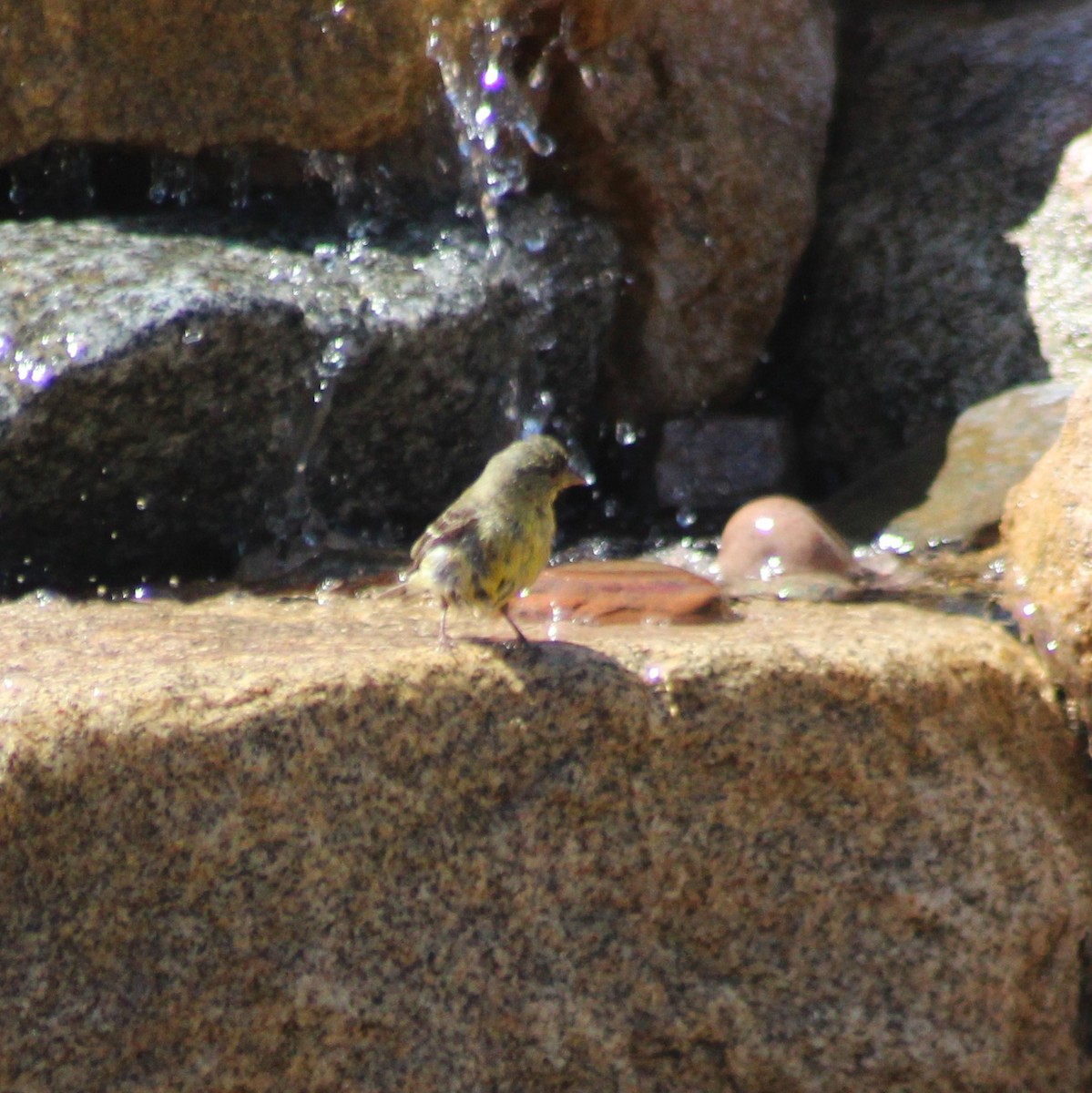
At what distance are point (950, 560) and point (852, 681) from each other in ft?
7.44

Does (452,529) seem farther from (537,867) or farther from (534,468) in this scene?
(537,867)

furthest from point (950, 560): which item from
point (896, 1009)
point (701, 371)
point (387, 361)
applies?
point (896, 1009)

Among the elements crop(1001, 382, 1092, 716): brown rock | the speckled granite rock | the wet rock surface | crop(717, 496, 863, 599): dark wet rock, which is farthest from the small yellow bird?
the wet rock surface

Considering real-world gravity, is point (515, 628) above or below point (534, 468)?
below

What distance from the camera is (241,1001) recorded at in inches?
117

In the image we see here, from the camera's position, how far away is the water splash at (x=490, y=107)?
5965mm

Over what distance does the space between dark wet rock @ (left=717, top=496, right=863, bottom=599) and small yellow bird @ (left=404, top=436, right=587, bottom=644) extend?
1.37m

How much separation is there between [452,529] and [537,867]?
0.83 meters

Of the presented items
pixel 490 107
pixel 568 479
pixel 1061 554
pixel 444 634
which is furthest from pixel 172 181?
pixel 1061 554

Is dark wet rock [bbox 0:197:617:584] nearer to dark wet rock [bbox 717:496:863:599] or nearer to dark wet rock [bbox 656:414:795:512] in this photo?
dark wet rock [bbox 656:414:795:512]

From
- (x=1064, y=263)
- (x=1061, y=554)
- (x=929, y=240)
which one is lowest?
(x=1061, y=554)

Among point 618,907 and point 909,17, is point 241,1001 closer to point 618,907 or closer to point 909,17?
point 618,907

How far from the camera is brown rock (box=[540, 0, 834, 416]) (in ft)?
20.8

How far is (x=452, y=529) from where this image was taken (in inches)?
141
